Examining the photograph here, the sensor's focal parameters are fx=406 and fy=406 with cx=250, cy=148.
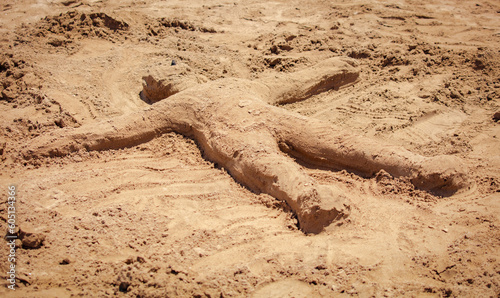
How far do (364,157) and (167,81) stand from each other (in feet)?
8.97

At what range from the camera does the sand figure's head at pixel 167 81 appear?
5.25m

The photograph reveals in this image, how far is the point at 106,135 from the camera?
445 cm

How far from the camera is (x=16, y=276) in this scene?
2844 mm

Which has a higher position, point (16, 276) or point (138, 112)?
point (138, 112)

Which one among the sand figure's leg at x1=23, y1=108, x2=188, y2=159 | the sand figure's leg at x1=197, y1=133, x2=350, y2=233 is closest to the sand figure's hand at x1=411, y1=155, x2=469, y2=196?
the sand figure's leg at x1=197, y1=133, x2=350, y2=233

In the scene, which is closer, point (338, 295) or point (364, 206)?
point (338, 295)

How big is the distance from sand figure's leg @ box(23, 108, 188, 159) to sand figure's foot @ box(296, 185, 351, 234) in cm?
201

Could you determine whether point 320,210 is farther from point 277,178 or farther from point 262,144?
→ point 262,144

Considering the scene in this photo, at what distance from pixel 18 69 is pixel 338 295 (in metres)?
5.27

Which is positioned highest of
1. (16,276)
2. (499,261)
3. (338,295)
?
(499,261)

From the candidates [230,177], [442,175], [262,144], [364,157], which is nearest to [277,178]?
[262,144]

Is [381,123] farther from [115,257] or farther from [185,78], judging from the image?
[115,257]

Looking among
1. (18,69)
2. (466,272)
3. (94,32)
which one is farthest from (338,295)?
(94,32)

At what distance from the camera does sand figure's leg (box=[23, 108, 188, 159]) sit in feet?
14.1
